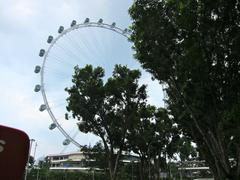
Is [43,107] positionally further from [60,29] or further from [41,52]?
[60,29]

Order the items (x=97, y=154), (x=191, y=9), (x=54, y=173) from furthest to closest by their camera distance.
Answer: (x=54, y=173), (x=97, y=154), (x=191, y=9)

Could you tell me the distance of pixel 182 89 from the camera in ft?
66.4

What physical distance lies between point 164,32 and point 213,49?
357 centimetres

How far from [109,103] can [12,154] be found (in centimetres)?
3297

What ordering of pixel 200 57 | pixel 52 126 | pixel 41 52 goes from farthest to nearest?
pixel 41 52 < pixel 52 126 < pixel 200 57

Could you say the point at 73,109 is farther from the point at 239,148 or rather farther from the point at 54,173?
the point at 54,173

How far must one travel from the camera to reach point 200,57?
1684cm

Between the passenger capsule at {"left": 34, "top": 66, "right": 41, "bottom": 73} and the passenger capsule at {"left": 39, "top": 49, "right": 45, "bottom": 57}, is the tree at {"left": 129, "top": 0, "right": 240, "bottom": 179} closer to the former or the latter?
the passenger capsule at {"left": 39, "top": 49, "right": 45, "bottom": 57}

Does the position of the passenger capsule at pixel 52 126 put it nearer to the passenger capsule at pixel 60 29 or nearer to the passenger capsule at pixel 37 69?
the passenger capsule at pixel 37 69

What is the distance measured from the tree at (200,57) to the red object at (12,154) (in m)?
12.8

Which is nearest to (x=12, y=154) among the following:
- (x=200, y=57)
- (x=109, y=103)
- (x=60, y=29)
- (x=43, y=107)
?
(x=200, y=57)

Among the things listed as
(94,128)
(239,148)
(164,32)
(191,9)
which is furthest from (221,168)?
(94,128)

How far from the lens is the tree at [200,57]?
15.5m

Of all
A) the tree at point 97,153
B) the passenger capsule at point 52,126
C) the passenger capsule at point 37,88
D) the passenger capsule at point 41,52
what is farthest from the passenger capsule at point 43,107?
the tree at point 97,153
